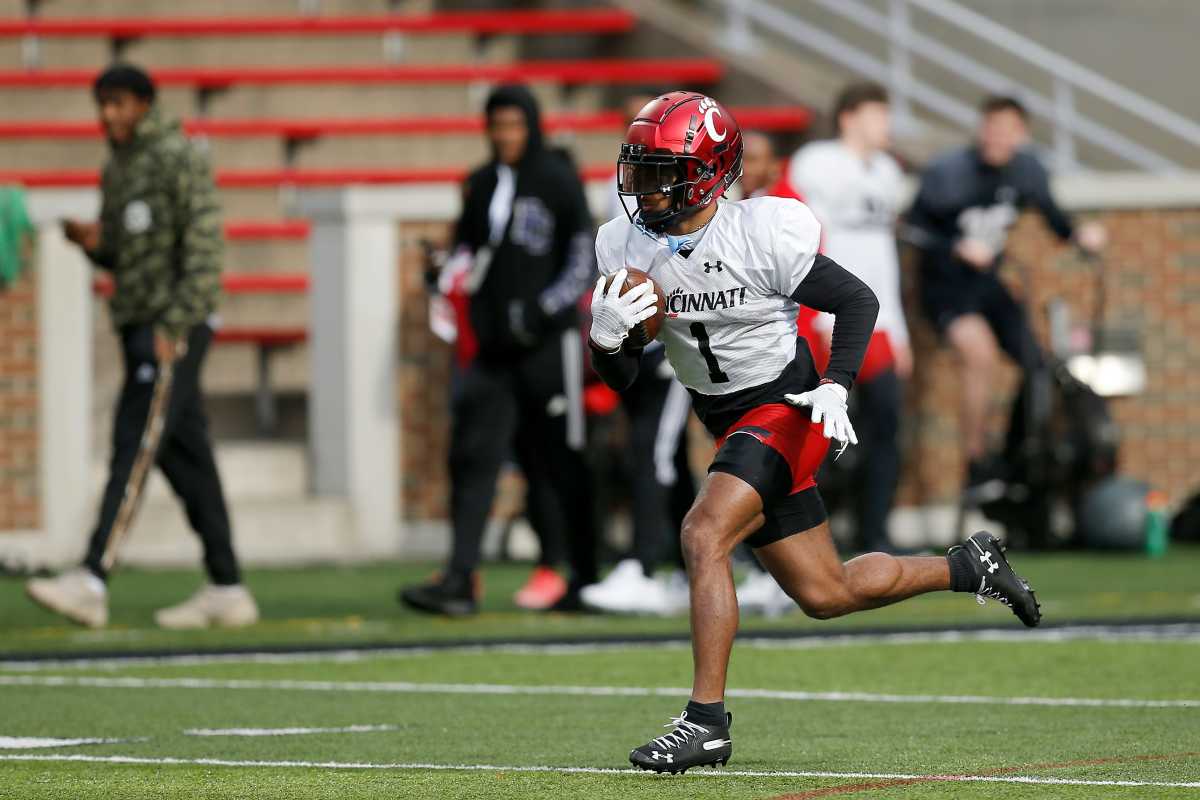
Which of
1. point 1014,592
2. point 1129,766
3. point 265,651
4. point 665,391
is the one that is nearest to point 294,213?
point 665,391

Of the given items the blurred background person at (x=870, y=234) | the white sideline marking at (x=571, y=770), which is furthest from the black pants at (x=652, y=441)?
the white sideline marking at (x=571, y=770)

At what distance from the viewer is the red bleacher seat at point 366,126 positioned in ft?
58.5

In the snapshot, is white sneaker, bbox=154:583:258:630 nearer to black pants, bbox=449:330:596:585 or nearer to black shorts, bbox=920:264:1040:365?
black pants, bbox=449:330:596:585

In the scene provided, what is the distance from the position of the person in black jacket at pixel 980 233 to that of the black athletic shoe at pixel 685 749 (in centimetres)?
819

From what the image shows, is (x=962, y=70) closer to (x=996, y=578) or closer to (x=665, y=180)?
(x=996, y=578)

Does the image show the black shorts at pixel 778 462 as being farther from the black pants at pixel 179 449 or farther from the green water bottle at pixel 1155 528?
the green water bottle at pixel 1155 528

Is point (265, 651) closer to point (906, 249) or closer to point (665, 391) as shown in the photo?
point (665, 391)

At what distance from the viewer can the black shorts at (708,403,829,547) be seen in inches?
250

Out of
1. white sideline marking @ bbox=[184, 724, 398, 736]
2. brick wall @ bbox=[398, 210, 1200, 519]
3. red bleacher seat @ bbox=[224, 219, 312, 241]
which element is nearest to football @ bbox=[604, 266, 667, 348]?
white sideline marking @ bbox=[184, 724, 398, 736]

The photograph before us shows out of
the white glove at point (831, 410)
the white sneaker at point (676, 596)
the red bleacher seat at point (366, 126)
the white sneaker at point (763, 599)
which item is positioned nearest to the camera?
the white glove at point (831, 410)

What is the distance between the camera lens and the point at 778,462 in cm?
639

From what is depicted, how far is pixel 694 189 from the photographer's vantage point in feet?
21.2

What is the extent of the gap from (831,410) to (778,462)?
239 mm

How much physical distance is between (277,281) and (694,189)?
34.7 ft
